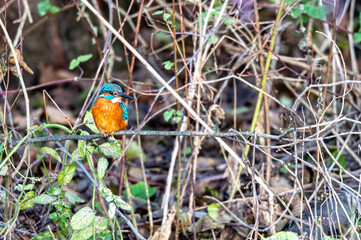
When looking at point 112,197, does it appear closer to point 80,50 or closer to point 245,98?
point 245,98

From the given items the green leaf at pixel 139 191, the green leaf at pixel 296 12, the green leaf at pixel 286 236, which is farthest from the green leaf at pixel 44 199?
the green leaf at pixel 296 12

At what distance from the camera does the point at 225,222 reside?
3.53m

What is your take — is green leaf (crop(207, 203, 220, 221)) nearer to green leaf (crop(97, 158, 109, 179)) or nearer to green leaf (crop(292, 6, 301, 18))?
green leaf (crop(97, 158, 109, 179))

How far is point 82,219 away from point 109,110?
883 millimetres

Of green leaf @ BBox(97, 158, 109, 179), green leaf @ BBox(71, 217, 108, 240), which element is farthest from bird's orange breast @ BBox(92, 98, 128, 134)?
green leaf @ BBox(71, 217, 108, 240)

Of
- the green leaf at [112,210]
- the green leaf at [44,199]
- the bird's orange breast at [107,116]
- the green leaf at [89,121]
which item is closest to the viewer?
the green leaf at [112,210]

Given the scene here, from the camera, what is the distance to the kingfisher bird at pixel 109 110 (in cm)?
306

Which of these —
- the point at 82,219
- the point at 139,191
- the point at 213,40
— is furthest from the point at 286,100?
the point at 82,219

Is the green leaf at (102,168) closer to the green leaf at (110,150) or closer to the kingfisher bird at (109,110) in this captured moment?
the green leaf at (110,150)

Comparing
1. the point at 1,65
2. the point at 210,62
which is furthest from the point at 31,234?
the point at 210,62

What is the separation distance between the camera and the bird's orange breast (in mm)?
3055

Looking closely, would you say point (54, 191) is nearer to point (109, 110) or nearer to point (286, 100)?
point (109, 110)

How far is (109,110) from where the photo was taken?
3.12m

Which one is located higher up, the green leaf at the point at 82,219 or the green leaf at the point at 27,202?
the green leaf at the point at 82,219
